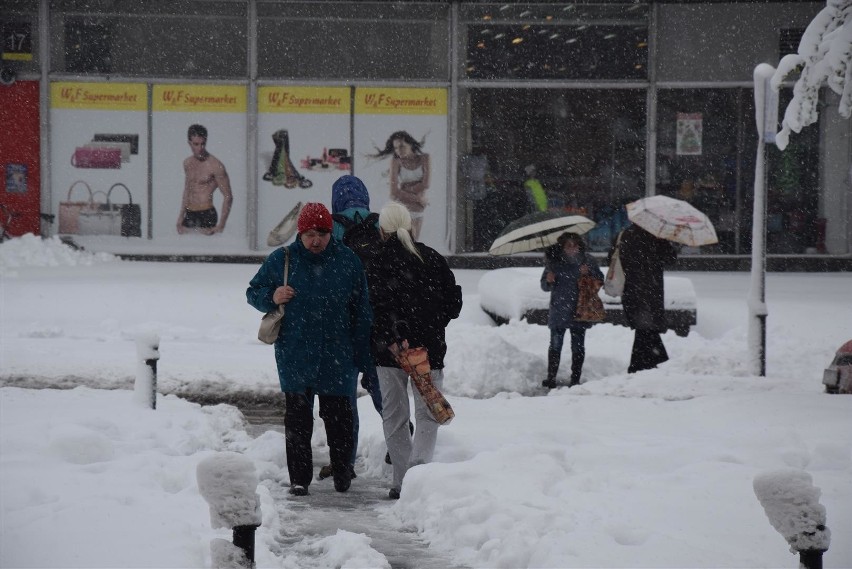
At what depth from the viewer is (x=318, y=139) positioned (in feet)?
76.6

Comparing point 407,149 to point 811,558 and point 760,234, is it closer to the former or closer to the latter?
point 760,234

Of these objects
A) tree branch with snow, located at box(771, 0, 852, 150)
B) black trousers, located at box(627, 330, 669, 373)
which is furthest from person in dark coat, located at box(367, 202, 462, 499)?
black trousers, located at box(627, 330, 669, 373)

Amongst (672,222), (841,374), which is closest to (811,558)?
(841,374)

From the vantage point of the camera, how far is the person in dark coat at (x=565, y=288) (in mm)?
12570

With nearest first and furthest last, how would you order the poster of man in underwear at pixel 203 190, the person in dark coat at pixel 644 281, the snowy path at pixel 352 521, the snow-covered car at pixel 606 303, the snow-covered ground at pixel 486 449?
1. the snow-covered ground at pixel 486 449
2. the snowy path at pixel 352 521
3. the person in dark coat at pixel 644 281
4. the snow-covered car at pixel 606 303
5. the poster of man in underwear at pixel 203 190

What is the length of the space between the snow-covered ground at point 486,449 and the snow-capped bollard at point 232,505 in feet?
4.58

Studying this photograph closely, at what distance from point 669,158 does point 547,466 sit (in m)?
16.7

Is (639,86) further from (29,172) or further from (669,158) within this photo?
(29,172)

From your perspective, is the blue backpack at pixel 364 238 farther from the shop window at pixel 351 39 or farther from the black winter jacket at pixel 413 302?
the shop window at pixel 351 39

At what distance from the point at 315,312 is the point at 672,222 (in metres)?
5.53

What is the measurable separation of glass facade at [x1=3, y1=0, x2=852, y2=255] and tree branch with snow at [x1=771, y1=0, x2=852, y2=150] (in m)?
12.5

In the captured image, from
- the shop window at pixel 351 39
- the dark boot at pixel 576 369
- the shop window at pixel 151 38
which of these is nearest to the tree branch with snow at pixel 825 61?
the dark boot at pixel 576 369

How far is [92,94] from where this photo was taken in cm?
2316

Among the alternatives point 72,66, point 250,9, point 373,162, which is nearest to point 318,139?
point 373,162
